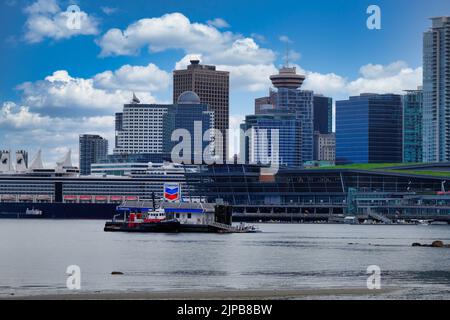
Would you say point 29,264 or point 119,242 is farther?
point 119,242

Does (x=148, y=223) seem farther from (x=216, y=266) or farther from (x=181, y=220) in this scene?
(x=216, y=266)

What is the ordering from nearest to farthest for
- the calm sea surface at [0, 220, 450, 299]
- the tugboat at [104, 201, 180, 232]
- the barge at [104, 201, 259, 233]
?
the calm sea surface at [0, 220, 450, 299]
the tugboat at [104, 201, 180, 232]
the barge at [104, 201, 259, 233]

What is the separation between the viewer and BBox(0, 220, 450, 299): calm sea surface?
53625 mm

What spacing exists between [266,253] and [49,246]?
2167 cm

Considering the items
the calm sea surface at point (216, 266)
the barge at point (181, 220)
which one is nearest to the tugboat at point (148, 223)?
the barge at point (181, 220)

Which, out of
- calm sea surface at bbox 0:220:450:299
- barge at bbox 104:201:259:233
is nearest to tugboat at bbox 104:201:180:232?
barge at bbox 104:201:259:233

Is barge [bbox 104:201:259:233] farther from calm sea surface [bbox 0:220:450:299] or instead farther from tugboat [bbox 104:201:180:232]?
calm sea surface [bbox 0:220:450:299]

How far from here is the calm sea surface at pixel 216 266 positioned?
53625mm

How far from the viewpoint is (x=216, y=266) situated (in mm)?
70562

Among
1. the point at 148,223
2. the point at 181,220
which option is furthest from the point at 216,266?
the point at 181,220
